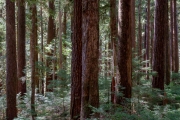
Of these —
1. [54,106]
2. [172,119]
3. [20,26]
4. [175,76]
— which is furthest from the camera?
[175,76]

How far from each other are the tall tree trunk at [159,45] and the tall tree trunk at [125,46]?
8.97 ft

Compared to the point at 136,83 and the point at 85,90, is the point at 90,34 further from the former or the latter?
the point at 136,83

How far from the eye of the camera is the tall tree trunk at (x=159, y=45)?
9375 millimetres

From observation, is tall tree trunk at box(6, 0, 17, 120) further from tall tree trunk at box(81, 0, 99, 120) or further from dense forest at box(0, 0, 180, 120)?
tall tree trunk at box(81, 0, 99, 120)

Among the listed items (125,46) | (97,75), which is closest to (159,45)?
(125,46)

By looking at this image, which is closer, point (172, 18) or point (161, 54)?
point (161, 54)

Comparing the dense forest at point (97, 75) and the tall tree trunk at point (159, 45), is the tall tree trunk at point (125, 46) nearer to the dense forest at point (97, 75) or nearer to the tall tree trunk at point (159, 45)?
the dense forest at point (97, 75)

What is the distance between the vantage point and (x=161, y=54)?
31.0 feet

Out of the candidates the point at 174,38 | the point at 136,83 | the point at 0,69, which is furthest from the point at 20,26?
the point at 174,38

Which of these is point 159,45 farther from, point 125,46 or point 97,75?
point 97,75

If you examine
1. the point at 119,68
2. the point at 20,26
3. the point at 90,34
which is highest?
the point at 20,26

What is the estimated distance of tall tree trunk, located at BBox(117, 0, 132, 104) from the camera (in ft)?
23.4

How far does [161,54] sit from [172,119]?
5076 mm

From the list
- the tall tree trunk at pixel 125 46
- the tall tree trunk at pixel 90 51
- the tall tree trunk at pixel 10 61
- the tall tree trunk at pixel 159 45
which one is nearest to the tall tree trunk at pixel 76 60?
the tall tree trunk at pixel 90 51
